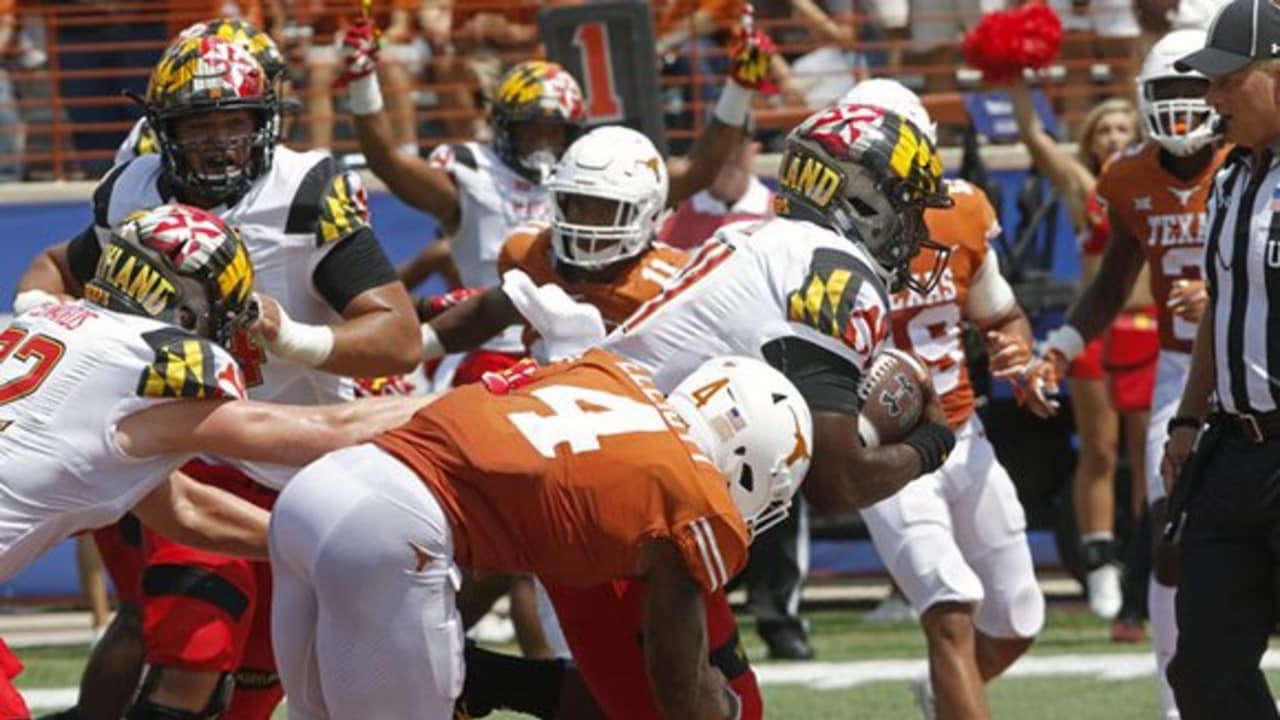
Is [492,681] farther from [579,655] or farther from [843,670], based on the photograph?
[843,670]

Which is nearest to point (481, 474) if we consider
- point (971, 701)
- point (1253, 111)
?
point (1253, 111)

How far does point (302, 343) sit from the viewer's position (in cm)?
610

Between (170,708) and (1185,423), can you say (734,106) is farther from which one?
(170,708)

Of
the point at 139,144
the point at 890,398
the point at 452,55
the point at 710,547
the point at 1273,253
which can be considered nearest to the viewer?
the point at 710,547

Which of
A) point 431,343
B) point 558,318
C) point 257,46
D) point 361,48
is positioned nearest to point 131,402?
point 558,318

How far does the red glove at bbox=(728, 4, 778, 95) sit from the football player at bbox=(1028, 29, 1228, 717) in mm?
1593

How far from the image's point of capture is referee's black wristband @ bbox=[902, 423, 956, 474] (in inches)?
217

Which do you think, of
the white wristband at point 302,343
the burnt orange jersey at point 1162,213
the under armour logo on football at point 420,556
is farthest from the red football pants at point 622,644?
the burnt orange jersey at point 1162,213

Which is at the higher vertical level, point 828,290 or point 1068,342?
point 828,290

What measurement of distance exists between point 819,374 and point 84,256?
2.30 m

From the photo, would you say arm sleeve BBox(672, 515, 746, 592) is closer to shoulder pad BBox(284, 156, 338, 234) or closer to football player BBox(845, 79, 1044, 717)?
shoulder pad BBox(284, 156, 338, 234)

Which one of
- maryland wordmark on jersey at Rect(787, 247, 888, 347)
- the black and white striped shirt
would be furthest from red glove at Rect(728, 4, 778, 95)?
maryland wordmark on jersey at Rect(787, 247, 888, 347)

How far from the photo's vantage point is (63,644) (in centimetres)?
1044

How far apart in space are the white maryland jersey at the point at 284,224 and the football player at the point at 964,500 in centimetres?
167
